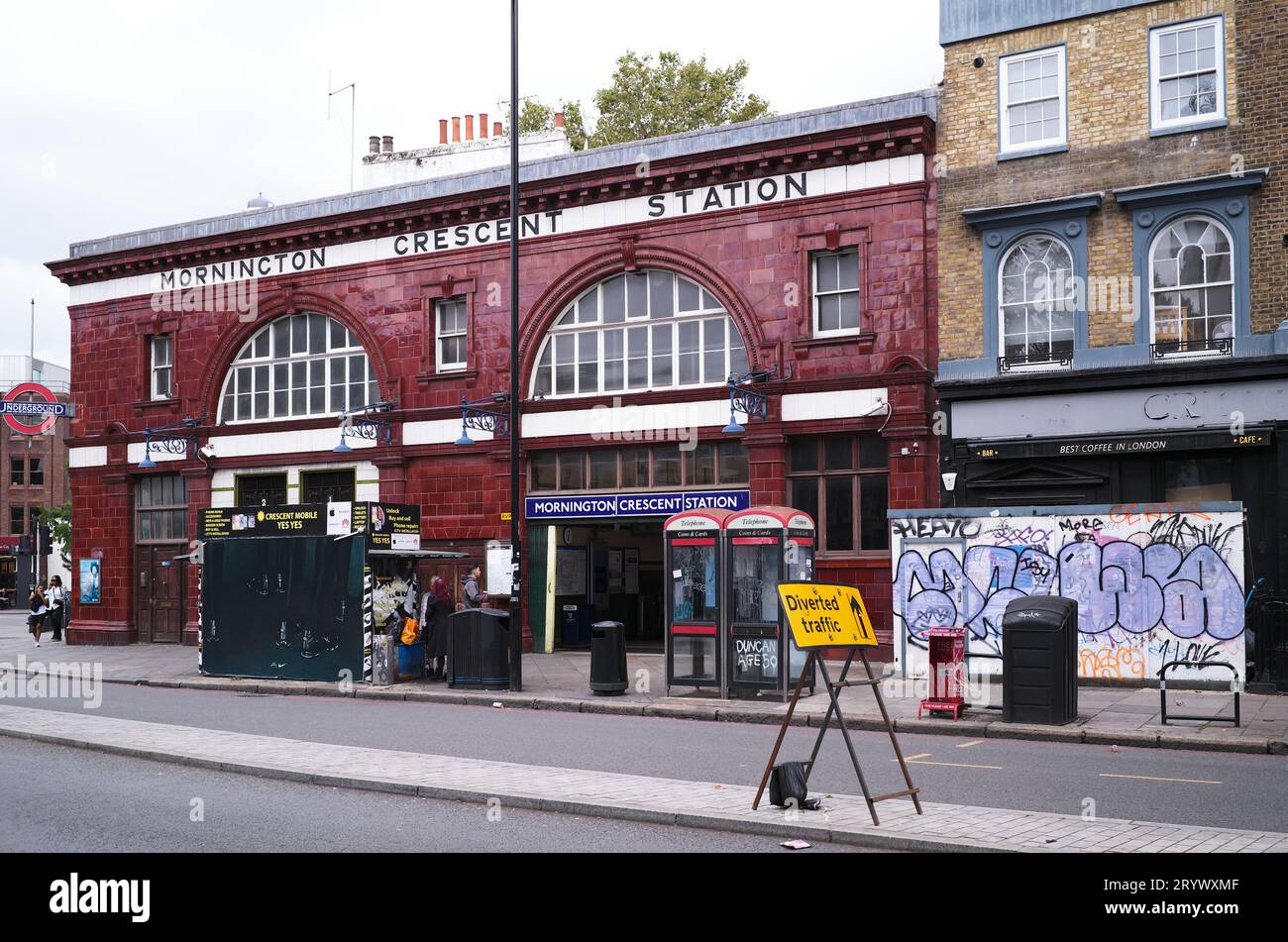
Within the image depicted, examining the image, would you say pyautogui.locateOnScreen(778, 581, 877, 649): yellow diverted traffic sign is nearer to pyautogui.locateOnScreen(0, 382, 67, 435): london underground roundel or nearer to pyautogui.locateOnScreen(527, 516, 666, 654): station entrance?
pyautogui.locateOnScreen(527, 516, 666, 654): station entrance

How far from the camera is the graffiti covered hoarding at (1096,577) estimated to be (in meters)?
18.2

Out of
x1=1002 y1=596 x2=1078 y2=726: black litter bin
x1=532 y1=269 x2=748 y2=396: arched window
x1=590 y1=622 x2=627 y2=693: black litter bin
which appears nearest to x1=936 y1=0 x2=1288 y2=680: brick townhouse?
x1=1002 y1=596 x2=1078 y2=726: black litter bin

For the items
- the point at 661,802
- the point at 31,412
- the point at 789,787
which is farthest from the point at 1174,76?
the point at 31,412

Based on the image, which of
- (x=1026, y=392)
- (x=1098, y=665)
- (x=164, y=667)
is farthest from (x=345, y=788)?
(x=164, y=667)

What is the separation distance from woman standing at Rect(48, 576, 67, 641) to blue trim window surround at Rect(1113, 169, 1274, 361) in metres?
28.5

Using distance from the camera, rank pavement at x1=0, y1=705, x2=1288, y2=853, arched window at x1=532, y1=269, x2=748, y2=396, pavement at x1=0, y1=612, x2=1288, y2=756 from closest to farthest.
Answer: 1. pavement at x1=0, y1=705, x2=1288, y2=853
2. pavement at x1=0, y1=612, x2=1288, y2=756
3. arched window at x1=532, y1=269, x2=748, y2=396

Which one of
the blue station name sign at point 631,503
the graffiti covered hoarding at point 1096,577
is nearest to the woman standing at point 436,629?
the blue station name sign at point 631,503

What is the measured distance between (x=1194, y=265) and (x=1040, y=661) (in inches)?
364

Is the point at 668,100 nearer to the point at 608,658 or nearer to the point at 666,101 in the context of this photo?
the point at 666,101

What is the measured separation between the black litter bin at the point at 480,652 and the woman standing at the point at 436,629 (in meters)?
0.91

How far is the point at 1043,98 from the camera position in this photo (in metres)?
22.5

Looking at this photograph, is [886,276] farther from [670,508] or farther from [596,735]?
[596,735]

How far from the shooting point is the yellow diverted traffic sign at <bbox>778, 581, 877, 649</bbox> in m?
9.45

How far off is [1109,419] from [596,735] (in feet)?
36.5
